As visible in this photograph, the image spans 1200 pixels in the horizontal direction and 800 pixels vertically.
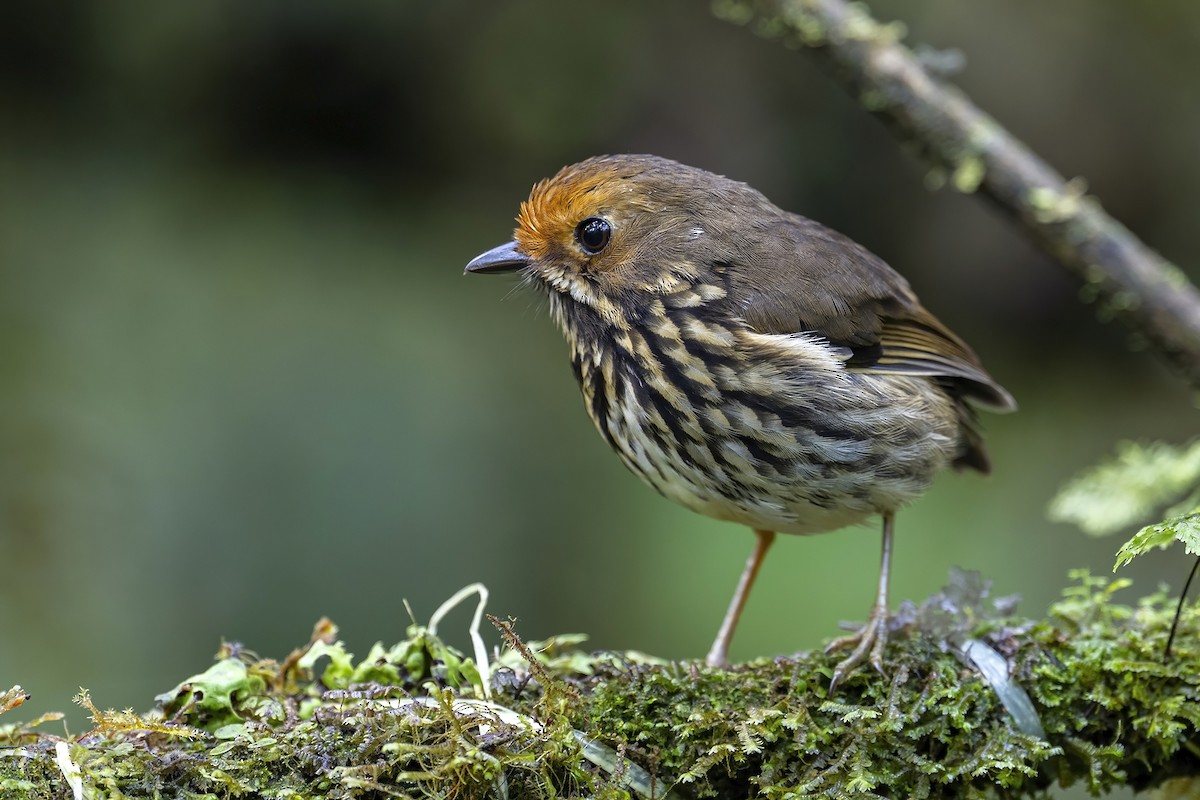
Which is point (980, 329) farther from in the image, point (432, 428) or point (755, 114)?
point (432, 428)

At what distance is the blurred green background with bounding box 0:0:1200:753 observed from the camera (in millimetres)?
4664

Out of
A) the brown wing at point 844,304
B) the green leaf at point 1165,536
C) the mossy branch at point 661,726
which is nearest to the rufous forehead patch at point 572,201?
the brown wing at point 844,304

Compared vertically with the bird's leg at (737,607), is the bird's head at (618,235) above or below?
above

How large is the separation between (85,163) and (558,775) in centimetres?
412

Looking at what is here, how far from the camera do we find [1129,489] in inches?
132

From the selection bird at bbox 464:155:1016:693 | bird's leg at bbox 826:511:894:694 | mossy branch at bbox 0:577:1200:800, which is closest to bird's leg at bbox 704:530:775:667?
bird at bbox 464:155:1016:693

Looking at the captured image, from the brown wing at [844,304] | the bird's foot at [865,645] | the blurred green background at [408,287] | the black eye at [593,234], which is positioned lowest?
the bird's foot at [865,645]

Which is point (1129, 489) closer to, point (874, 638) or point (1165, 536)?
point (874, 638)

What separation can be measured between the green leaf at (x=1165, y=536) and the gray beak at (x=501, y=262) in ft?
5.56

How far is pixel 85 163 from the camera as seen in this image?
16.5 ft

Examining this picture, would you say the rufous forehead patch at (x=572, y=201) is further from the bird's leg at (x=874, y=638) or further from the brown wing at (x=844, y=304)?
the bird's leg at (x=874, y=638)

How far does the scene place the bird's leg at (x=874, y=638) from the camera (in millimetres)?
2330

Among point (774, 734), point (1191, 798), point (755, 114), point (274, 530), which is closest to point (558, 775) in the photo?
point (774, 734)

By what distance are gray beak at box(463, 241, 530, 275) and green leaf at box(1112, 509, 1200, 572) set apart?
1696mm
